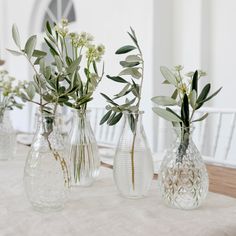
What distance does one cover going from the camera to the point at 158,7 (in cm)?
238

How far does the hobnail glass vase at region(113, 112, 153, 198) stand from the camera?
722 millimetres

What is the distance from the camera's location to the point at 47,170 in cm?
Result: 64

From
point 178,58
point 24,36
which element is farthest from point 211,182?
point 24,36

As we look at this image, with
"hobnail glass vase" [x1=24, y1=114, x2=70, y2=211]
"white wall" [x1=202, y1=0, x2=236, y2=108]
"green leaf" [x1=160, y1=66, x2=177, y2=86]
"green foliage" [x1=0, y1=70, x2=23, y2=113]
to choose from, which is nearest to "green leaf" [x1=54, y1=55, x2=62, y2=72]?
"hobnail glass vase" [x1=24, y1=114, x2=70, y2=211]

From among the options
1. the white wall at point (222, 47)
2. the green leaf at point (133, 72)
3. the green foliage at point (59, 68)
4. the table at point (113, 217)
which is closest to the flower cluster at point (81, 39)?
the green foliage at point (59, 68)

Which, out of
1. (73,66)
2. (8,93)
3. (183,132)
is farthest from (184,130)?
(8,93)

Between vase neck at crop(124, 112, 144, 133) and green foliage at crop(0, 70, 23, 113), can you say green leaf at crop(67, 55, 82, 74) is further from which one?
green foliage at crop(0, 70, 23, 113)

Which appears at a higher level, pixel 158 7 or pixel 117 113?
pixel 158 7

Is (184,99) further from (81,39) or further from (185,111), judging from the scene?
(81,39)

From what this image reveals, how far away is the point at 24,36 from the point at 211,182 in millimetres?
3856

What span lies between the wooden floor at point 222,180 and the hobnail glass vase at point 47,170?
38 centimetres

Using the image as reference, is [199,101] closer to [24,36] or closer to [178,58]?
[178,58]

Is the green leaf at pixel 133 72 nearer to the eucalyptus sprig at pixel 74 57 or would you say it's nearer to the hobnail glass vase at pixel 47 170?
the eucalyptus sprig at pixel 74 57

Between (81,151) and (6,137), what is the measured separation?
1.52ft
